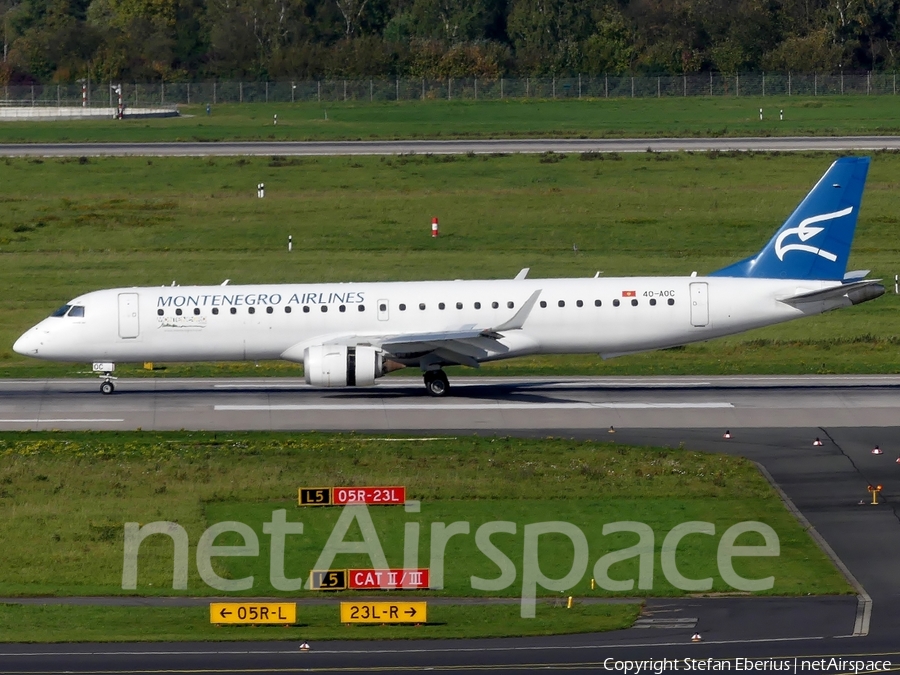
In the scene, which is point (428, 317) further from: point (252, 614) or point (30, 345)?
point (252, 614)

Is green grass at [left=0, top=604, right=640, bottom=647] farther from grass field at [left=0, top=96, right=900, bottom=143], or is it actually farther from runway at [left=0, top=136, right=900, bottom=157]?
grass field at [left=0, top=96, right=900, bottom=143]

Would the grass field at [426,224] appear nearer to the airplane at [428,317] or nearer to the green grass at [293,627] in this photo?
the airplane at [428,317]

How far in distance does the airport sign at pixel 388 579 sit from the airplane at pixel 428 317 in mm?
17629

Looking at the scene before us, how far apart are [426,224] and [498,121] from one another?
36857 mm

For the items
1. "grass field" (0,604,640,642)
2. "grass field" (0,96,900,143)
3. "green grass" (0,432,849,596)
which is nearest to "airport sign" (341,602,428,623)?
"grass field" (0,604,640,642)

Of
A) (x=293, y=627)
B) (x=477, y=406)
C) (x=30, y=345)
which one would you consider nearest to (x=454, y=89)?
(x=30, y=345)

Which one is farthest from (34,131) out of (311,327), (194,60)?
(311,327)

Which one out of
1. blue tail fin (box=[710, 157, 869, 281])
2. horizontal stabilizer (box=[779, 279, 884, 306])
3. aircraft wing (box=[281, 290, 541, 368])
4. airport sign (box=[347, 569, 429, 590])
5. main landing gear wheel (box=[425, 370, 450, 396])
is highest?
blue tail fin (box=[710, 157, 869, 281])

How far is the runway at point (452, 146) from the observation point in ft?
288

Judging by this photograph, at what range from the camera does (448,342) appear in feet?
133

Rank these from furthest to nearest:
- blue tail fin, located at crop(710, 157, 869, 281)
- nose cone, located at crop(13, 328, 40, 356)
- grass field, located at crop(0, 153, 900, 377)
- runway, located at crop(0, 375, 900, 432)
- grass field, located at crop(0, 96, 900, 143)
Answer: grass field, located at crop(0, 96, 900, 143), grass field, located at crop(0, 153, 900, 377), blue tail fin, located at crop(710, 157, 869, 281), nose cone, located at crop(13, 328, 40, 356), runway, located at crop(0, 375, 900, 432)

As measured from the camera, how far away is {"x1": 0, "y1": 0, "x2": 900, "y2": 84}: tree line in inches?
5330

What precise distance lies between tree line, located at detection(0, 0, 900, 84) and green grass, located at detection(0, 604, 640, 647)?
11496cm

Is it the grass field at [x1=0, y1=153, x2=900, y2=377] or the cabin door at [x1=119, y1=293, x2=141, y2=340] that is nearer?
the cabin door at [x1=119, y1=293, x2=141, y2=340]
